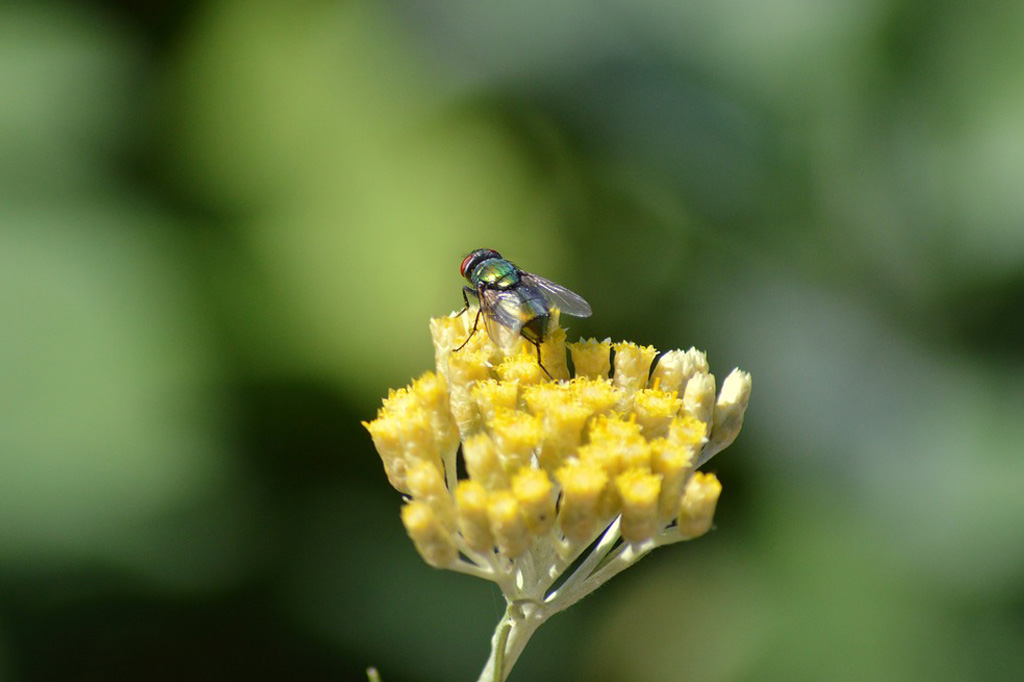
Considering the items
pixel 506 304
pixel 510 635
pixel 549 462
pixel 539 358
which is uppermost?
pixel 506 304

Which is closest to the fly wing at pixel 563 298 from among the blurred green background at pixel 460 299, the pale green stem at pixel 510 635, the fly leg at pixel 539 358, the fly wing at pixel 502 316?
the fly wing at pixel 502 316

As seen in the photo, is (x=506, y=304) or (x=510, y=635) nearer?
Answer: (x=510, y=635)

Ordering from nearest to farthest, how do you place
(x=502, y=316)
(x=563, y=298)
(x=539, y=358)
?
(x=539, y=358)
(x=502, y=316)
(x=563, y=298)

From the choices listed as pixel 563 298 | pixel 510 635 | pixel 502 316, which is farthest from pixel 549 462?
pixel 563 298

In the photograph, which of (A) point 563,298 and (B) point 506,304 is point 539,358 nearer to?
(B) point 506,304

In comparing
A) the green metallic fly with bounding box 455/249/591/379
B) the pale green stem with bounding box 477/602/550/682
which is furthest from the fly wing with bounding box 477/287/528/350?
the pale green stem with bounding box 477/602/550/682

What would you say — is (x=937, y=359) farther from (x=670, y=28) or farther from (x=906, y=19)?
(x=670, y=28)

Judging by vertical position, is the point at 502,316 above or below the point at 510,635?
above

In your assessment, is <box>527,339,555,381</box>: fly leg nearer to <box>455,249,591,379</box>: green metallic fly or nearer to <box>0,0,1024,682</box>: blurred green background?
<box>455,249,591,379</box>: green metallic fly
